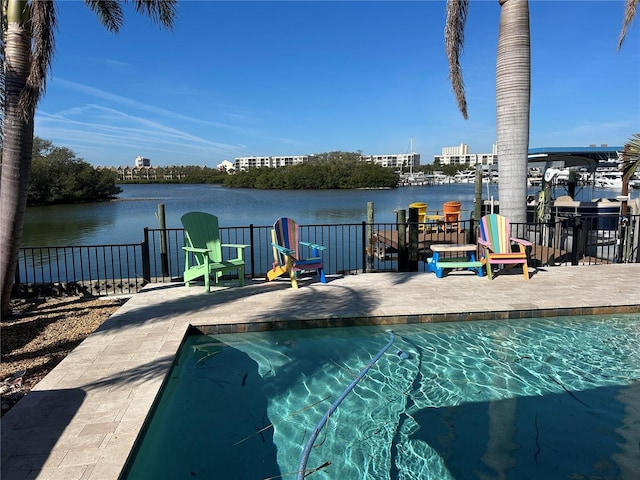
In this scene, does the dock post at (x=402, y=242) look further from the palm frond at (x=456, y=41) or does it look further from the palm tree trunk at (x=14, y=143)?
the palm tree trunk at (x=14, y=143)

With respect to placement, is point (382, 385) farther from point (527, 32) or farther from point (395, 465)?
point (527, 32)

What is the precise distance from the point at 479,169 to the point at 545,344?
27.3ft

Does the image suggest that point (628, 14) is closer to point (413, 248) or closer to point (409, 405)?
point (413, 248)

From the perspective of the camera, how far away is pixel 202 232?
649 centimetres

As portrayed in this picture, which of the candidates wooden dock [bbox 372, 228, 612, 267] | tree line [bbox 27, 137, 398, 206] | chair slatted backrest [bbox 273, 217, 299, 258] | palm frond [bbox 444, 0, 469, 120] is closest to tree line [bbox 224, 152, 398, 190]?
tree line [bbox 27, 137, 398, 206]

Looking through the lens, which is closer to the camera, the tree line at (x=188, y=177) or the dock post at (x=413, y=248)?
the dock post at (x=413, y=248)

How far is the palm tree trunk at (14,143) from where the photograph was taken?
4965 millimetres

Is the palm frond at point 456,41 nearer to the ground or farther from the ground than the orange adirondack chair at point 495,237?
farther from the ground

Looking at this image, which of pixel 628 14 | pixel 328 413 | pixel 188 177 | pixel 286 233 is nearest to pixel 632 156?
A: pixel 628 14

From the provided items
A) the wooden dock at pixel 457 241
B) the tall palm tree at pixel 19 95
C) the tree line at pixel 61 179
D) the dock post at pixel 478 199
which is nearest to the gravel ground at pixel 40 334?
the tall palm tree at pixel 19 95

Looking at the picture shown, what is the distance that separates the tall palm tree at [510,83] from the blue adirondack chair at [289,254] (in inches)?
149

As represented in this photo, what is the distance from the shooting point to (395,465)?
2.76 m

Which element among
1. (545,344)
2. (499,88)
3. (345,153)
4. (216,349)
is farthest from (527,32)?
(345,153)

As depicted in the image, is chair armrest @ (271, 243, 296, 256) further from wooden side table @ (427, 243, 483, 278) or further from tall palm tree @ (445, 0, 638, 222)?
tall palm tree @ (445, 0, 638, 222)
